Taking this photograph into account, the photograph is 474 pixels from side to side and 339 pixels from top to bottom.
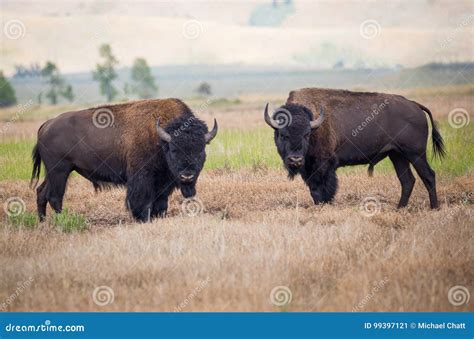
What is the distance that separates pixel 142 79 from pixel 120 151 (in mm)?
67787

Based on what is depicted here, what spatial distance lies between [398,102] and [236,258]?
5.51 meters

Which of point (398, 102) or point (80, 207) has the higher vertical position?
point (398, 102)

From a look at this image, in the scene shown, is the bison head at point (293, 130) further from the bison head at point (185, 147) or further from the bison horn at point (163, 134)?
the bison horn at point (163, 134)

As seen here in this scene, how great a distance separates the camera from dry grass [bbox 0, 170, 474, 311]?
635 cm

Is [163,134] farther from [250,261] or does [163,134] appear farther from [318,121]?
[250,261]

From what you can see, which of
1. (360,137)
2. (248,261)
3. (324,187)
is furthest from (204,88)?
(248,261)

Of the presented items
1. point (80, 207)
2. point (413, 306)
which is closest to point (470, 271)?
point (413, 306)

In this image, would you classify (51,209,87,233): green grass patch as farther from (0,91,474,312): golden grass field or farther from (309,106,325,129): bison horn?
(309,106,325,129): bison horn

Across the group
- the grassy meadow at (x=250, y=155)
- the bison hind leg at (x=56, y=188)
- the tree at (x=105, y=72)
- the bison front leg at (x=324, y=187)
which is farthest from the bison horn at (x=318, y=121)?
the tree at (x=105, y=72)

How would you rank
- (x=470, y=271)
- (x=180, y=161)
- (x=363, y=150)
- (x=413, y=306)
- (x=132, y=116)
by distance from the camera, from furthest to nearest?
(x=363, y=150) < (x=132, y=116) < (x=180, y=161) < (x=470, y=271) < (x=413, y=306)

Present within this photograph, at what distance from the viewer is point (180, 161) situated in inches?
372

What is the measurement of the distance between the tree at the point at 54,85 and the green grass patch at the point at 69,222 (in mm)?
51045

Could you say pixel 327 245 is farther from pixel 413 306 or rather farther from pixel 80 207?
pixel 80 207

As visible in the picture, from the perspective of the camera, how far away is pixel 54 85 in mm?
61750
